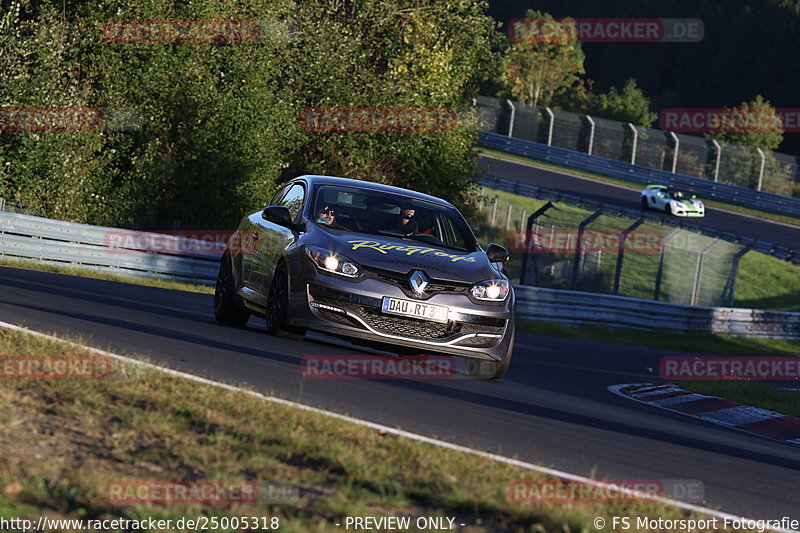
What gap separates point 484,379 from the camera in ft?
35.0

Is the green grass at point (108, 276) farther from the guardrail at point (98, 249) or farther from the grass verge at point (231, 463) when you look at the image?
the grass verge at point (231, 463)

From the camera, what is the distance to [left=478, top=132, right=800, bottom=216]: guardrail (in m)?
53.1

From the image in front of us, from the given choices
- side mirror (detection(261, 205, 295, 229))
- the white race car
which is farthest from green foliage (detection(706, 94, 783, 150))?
side mirror (detection(261, 205, 295, 229))

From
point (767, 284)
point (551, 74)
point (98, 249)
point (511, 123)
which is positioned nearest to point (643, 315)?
point (98, 249)

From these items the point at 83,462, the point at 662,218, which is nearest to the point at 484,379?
the point at 83,462

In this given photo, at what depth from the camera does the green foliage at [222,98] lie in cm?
2488

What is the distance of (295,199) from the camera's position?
450 inches

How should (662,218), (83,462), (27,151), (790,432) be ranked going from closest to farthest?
(83,462), (790,432), (27,151), (662,218)

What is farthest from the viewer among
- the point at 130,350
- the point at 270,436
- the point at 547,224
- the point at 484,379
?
the point at 547,224

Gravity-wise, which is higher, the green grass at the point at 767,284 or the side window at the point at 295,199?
the side window at the point at 295,199

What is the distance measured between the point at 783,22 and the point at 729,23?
5393 mm

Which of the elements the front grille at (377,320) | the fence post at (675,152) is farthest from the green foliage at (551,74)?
the front grille at (377,320)

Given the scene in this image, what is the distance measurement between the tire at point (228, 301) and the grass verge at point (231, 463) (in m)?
5.16

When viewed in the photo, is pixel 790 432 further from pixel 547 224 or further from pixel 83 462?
pixel 547 224
